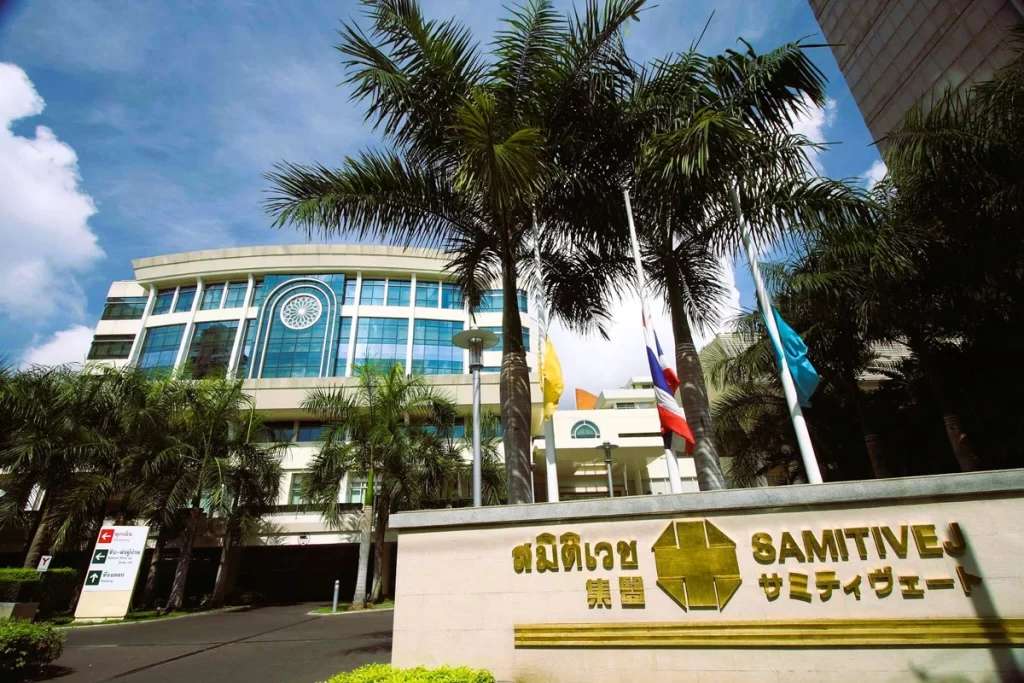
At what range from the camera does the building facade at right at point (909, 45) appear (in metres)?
20.4

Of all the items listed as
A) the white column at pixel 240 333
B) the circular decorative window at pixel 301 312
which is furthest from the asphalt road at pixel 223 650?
the circular decorative window at pixel 301 312

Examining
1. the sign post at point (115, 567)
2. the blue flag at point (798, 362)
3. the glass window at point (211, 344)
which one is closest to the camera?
the blue flag at point (798, 362)

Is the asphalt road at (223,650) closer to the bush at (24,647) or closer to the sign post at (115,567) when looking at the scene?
the bush at (24,647)

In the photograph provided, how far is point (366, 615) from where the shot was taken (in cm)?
1830

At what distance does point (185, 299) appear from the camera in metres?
44.1

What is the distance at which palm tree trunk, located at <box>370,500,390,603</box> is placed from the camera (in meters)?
21.1

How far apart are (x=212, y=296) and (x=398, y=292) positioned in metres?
15.7

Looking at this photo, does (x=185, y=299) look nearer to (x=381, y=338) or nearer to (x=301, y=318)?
(x=301, y=318)

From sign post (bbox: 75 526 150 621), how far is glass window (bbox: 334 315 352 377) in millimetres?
22522

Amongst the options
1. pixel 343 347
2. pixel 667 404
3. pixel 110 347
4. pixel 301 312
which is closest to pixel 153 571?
pixel 343 347

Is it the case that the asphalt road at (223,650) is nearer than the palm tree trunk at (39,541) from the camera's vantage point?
Yes

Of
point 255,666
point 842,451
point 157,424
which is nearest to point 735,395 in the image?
point 842,451

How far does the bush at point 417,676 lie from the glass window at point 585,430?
958 inches

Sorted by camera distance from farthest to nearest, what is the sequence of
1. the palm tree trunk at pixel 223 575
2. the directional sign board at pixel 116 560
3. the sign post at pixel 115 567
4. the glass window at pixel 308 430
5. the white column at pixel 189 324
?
the white column at pixel 189 324 → the glass window at pixel 308 430 → the palm tree trunk at pixel 223 575 → the directional sign board at pixel 116 560 → the sign post at pixel 115 567
